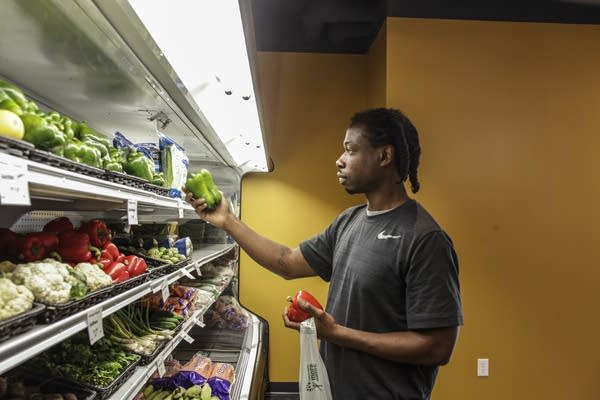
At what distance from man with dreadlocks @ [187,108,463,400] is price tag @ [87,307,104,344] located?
2.50 feet

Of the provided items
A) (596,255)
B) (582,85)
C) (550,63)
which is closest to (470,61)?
(550,63)

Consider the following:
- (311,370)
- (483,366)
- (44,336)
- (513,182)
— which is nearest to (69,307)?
(44,336)

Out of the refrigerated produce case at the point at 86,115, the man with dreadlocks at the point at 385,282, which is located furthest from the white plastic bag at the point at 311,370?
the refrigerated produce case at the point at 86,115

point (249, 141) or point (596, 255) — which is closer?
point (249, 141)

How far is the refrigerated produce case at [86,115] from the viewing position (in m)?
0.90

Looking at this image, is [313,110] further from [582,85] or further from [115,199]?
[115,199]

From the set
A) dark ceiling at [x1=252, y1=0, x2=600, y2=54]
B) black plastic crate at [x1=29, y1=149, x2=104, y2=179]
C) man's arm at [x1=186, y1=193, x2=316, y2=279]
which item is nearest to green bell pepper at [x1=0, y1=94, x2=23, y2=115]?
black plastic crate at [x1=29, y1=149, x2=104, y2=179]

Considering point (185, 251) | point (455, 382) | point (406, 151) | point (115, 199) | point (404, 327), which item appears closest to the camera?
point (115, 199)

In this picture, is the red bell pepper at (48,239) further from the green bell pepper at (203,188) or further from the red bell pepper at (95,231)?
the green bell pepper at (203,188)

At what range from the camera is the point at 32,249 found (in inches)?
50.9

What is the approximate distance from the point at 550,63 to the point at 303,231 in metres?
2.87

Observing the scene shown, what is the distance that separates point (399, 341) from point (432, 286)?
0.24 m

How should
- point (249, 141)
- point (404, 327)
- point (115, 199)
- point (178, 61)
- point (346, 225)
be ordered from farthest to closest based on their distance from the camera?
point (249, 141)
point (346, 225)
point (404, 327)
point (178, 61)
point (115, 199)

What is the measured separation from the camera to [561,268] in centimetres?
397
